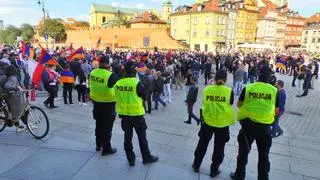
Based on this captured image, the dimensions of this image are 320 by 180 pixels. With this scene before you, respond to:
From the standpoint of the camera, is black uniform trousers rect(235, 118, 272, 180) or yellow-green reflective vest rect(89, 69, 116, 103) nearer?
black uniform trousers rect(235, 118, 272, 180)

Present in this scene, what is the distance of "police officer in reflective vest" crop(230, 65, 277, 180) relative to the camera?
16.0ft

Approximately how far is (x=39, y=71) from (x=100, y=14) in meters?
117

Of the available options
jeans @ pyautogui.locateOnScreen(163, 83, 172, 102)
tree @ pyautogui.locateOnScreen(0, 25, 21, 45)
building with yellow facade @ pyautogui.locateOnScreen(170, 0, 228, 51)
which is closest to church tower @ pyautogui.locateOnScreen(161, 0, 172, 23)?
building with yellow facade @ pyautogui.locateOnScreen(170, 0, 228, 51)

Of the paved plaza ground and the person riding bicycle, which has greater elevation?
the person riding bicycle

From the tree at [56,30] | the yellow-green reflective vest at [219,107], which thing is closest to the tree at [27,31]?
the tree at [56,30]

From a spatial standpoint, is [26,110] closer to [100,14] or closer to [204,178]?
[204,178]

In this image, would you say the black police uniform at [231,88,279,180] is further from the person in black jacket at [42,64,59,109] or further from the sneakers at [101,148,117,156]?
the person in black jacket at [42,64,59,109]

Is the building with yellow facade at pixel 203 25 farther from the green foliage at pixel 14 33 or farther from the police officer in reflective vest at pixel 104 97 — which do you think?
the police officer in reflective vest at pixel 104 97

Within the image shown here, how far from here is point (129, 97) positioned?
522cm

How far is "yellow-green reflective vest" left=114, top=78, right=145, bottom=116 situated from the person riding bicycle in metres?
2.55

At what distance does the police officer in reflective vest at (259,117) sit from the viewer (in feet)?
16.0

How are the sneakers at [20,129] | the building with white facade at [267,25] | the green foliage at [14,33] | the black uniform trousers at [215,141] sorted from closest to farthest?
the black uniform trousers at [215,141], the sneakers at [20,129], the building with white facade at [267,25], the green foliage at [14,33]

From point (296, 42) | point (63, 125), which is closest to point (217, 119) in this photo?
point (63, 125)

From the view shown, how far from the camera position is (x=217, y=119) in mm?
5066
